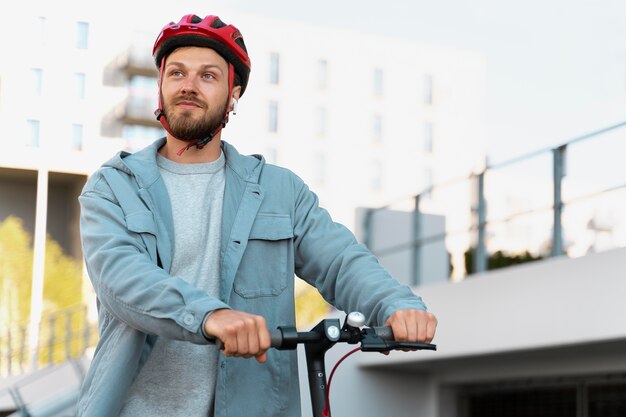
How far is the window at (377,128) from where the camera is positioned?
52.4 metres

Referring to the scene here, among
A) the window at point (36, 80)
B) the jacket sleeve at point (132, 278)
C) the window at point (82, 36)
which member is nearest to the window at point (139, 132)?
the window at point (82, 36)

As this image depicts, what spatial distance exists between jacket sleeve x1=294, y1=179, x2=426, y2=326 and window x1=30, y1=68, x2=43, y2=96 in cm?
4276

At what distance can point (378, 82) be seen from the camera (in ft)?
172

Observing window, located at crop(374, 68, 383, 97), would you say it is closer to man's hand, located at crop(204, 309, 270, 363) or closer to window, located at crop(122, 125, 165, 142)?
window, located at crop(122, 125, 165, 142)

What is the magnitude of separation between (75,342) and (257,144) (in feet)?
107

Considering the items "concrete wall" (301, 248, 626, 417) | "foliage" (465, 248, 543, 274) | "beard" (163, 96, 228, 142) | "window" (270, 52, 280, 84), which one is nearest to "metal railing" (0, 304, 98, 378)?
"concrete wall" (301, 248, 626, 417)

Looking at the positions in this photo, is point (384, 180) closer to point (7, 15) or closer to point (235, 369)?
point (7, 15)

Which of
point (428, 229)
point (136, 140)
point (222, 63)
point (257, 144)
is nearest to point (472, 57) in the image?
point (257, 144)

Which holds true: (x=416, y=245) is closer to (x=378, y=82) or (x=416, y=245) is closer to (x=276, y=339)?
(x=276, y=339)

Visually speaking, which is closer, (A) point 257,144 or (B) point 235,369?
(B) point 235,369

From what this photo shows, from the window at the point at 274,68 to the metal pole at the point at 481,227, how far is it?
41.0 metres

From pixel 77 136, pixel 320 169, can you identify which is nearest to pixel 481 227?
pixel 77 136

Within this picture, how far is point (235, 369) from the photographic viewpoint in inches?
102

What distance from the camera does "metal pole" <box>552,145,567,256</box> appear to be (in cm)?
821
